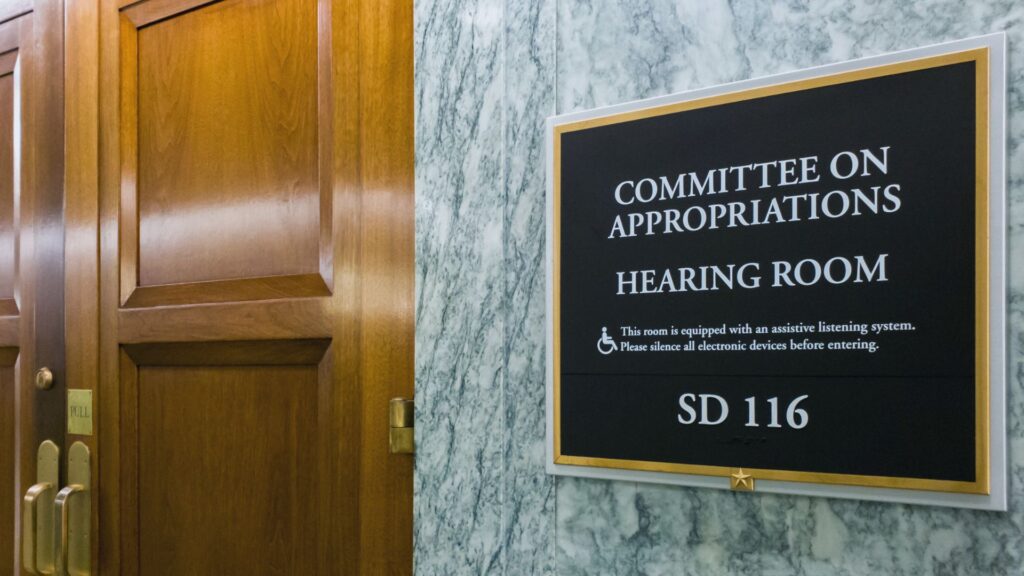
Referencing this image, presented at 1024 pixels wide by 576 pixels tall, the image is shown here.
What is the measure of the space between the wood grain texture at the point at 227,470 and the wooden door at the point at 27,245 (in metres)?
0.31

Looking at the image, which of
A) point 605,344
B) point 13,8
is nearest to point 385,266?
point 605,344

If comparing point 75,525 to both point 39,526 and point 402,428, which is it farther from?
point 402,428

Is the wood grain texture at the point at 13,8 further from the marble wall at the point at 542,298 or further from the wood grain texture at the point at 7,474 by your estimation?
the marble wall at the point at 542,298

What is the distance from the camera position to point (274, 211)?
1477 millimetres

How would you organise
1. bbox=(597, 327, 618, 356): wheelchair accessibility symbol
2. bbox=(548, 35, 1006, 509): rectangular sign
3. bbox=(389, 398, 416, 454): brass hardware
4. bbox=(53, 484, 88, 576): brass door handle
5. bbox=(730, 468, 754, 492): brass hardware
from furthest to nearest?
bbox=(53, 484, 88, 576): brass door handle < bbox=(389, 398, 416, 454): brass hardware < bbox=(597, 327, 618, 356): wheelchair accessibility symbol < bbox=(730, 468, 754, 492): brass hardware < bbox=(548, 35, 1006, 509): rectangular sign

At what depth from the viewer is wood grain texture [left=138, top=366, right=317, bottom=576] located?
1422mm

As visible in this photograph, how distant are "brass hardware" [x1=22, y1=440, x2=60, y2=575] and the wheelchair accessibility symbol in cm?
122

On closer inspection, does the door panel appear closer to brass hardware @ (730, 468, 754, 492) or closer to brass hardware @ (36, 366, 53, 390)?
brass hardware @ (36, 366, 53, 390)

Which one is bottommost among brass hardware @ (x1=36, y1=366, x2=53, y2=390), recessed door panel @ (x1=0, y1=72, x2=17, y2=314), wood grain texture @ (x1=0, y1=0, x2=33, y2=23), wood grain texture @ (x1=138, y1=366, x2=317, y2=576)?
wood grain texture @ (x1=138, y1=366, x2=317, y2=576)

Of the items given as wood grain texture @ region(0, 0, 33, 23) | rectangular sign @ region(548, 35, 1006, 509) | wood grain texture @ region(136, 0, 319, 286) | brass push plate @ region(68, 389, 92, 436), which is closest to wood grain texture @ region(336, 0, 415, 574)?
wood grain texture @ region(136, 0, 319, 286)

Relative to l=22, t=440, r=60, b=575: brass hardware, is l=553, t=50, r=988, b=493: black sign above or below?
above

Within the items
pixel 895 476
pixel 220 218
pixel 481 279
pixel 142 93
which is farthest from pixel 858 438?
pixel 142 93

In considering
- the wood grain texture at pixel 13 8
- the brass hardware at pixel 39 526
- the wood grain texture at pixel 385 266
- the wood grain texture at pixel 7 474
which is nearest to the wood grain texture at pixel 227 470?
the wood grain texture at pixel 385 266

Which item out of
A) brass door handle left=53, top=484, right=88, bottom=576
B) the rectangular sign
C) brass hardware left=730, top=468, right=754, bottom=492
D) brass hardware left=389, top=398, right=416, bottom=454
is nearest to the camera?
the rectangular sign
